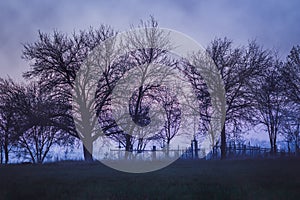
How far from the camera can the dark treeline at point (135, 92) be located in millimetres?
29375

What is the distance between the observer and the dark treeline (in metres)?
29.4

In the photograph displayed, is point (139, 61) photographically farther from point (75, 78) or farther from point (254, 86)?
point (254, 86)

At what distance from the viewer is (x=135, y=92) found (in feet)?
104

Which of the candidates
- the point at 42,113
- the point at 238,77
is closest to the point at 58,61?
the point at 42,113

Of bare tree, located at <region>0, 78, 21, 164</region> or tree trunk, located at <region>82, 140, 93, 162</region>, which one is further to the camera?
tree trunk, located at <region>82, 140, 93, 162</region>

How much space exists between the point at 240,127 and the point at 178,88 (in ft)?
22.9

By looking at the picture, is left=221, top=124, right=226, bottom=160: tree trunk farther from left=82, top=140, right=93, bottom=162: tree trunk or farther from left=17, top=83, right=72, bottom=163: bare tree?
left=17, top=83, right=72, bottom=163: bare tree

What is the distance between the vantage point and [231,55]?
110 feet

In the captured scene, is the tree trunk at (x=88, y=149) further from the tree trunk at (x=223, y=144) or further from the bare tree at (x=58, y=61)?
the tree trunk at (x=223, y=144)

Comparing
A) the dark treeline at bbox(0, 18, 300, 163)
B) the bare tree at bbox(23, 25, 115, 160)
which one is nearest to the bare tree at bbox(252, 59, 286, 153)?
the dark treeline at bbox(0, 18, 300, 163)

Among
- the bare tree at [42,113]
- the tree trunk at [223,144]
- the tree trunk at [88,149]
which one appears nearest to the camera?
the bare tree at [42,113]

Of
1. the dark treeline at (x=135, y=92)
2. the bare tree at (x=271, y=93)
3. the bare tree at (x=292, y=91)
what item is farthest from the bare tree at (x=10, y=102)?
the bare tree at (x=292, y=91)

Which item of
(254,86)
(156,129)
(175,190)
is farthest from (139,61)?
(175,190)

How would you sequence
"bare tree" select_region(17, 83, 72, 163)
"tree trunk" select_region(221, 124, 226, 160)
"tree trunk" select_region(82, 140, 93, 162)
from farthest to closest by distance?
"tree trunk" select_region(221, 124, 226, 160) → "tree trunk" select_region(82, 140, 93, 162) → "bare tree" select_region(17, 83, 72, 163)
